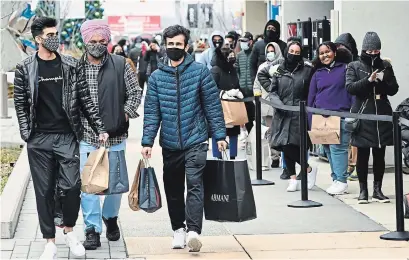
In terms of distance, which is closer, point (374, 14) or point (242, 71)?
point (374, 14)

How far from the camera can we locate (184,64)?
8.22 m

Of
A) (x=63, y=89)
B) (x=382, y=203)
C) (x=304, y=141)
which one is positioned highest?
(x=63, y=89)

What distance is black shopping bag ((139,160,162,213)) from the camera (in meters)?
8.25

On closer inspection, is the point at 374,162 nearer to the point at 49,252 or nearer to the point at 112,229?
the point at 112,229

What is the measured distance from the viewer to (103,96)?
27.6 ft

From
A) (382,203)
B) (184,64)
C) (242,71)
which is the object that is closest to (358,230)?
(382,203)

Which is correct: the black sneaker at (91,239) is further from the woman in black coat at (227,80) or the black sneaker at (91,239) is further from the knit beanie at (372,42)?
the woman in black coat at (227,80)

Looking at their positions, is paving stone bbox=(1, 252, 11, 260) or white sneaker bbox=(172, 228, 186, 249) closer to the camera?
paving stone bbox=(1, 252, 11, 260)

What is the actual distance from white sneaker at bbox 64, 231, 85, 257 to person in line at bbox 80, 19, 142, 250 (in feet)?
0.93

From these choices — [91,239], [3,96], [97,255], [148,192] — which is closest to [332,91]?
[148,192]

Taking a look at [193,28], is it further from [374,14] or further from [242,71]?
[374,14]

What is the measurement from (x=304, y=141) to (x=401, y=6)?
3.39 meters

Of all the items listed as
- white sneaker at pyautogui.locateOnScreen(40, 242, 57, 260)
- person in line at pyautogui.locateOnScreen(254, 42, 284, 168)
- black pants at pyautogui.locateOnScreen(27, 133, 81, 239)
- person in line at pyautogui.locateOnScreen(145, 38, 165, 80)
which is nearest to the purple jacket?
person in line at pyautogui.locateOnScreen(254, 42, 284, 168)

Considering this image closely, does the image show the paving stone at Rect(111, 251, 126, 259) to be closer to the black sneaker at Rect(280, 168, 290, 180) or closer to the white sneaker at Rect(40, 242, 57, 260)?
the white sneaker at Rect(40, 242, 57, 260)
